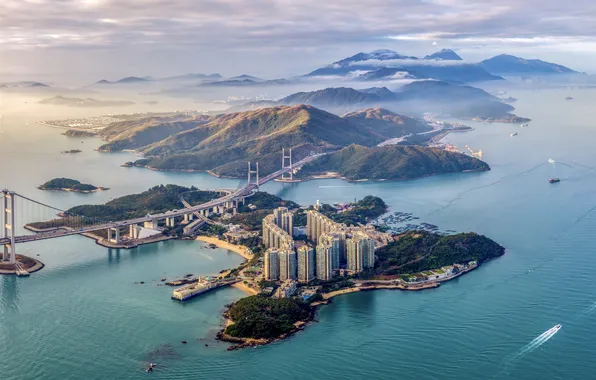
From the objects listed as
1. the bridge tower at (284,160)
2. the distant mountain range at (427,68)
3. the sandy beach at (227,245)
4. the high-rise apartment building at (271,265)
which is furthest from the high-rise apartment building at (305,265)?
the distant mountain range at (427,68)

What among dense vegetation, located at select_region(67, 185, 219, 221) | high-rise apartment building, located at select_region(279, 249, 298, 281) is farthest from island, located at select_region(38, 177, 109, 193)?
high-rise apartment building, located at select_region(279, 249, 298, 281)

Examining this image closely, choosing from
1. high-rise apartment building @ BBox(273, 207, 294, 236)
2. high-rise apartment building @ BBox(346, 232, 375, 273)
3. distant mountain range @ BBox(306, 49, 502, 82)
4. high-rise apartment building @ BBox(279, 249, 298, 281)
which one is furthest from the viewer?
distant mountain range @ BBox(306, 49, 502, 82)

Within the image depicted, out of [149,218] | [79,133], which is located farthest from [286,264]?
[79,133]

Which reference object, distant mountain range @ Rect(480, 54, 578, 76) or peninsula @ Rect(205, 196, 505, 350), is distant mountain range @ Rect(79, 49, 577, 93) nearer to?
distant mountain range @ Rect(480, 54, 578, 76)

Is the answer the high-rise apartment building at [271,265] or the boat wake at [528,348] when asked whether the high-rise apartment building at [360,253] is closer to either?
the high-rise apartment building at [271,265]

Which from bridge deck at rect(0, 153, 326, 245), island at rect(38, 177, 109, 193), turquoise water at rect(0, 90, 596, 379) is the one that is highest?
bridge deck at rect(0, 153, 326, 245)

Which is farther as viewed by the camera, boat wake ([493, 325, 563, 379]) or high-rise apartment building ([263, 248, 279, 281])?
high-rise apartment building ([263, 248, 279, 281])
